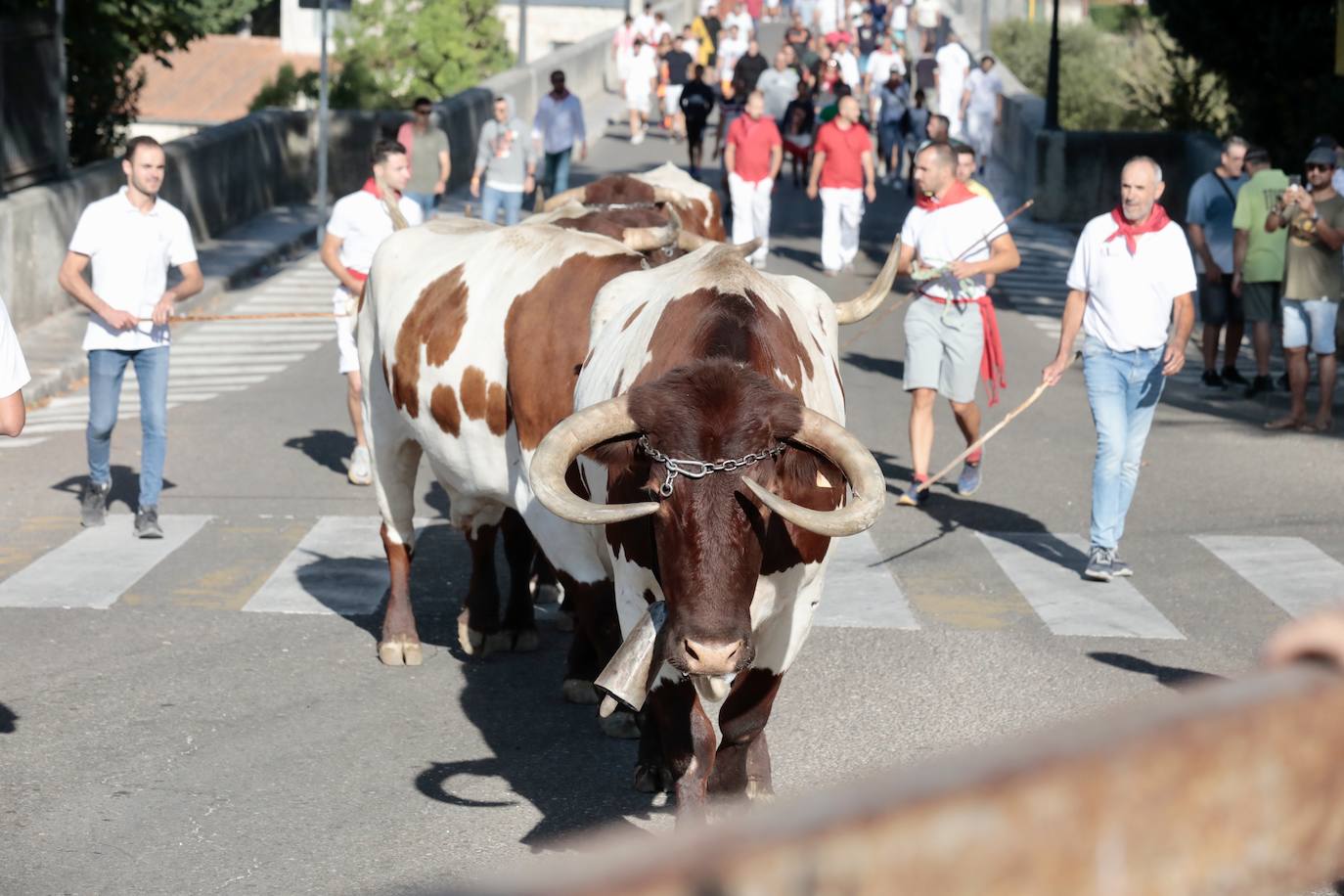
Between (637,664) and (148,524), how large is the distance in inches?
224

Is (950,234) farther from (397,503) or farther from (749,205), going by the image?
(749,205)

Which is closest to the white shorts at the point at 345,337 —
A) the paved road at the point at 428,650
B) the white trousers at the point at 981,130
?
the paved road at the point at 428,650

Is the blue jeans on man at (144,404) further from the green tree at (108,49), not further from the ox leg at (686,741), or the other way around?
the green tree at (108,49)

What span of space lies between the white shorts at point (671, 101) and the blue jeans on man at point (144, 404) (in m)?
27.1

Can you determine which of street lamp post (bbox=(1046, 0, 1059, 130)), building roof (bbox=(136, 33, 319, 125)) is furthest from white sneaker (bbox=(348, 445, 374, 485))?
building roof (bbox=(136, 33, 319, 125))

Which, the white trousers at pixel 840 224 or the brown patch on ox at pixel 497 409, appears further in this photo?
the white trousers at pixel 840 224

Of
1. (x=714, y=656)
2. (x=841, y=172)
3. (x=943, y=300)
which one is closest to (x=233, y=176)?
(x=841, y=172)

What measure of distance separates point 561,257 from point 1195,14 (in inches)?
714

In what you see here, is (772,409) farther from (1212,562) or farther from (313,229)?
(313,229)

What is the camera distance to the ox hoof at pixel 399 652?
28.3ft

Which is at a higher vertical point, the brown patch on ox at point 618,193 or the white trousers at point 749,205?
the brown patch on ox at point 618,193

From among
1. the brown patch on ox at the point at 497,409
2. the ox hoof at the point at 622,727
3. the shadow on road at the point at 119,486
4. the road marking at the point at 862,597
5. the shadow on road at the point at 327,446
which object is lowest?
the ox hoof at the point at 622,727

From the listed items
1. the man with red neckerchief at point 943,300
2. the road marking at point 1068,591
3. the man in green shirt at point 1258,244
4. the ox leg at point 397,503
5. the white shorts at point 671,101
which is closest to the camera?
the ox leg at point 397,503

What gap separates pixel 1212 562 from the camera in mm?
10453
